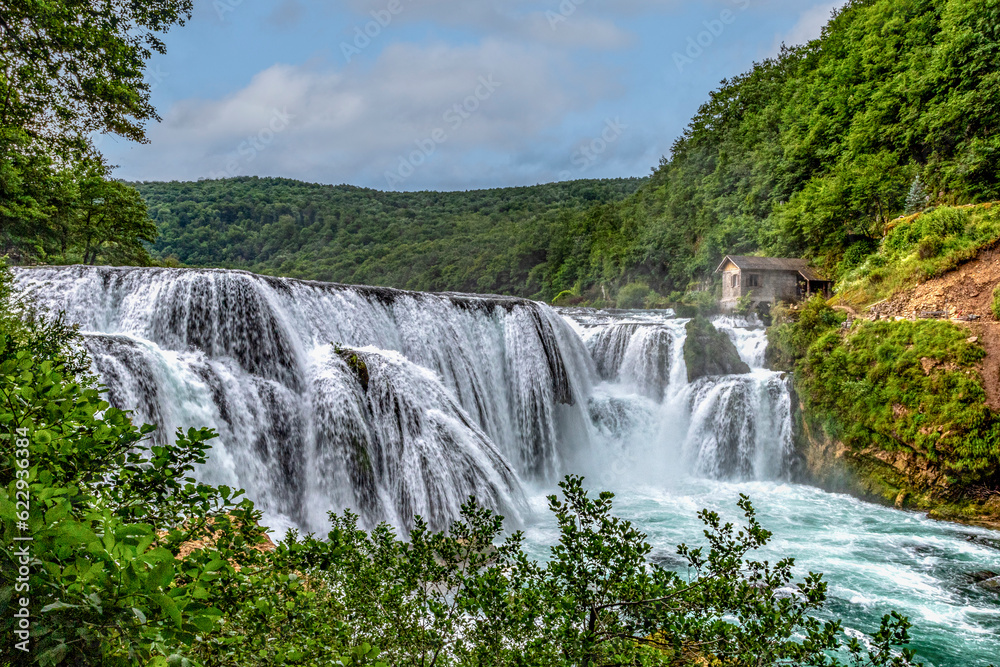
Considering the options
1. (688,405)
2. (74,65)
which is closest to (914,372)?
(688,405)

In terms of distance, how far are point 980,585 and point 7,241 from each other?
99.7 ft

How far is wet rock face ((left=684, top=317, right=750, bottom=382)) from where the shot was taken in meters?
18.4

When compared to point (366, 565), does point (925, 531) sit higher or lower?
lower

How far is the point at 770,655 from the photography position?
117 inches

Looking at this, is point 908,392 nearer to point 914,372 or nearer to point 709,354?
point 914,372

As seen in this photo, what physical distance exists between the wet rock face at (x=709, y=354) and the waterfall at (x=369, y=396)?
1.74ft

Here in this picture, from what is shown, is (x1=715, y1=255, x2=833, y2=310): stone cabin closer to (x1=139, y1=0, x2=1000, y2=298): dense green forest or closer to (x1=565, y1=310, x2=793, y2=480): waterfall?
(x1=139, y1=0, x2=1000, y2=298): dense green forest

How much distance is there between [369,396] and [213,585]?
8.64 meters

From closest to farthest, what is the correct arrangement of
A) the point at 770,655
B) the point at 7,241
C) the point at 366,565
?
the point at 770,655 < the point at 366,565 < the point at 7,241

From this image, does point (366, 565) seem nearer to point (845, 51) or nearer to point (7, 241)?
point (7, 241)

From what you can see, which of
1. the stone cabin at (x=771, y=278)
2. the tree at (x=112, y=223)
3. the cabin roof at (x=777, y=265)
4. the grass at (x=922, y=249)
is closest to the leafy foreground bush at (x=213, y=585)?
the grass at (x=922, y=249)

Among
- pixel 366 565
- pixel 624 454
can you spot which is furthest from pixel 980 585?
pixel 366 565

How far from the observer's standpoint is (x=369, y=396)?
11062 mm

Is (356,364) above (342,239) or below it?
below
